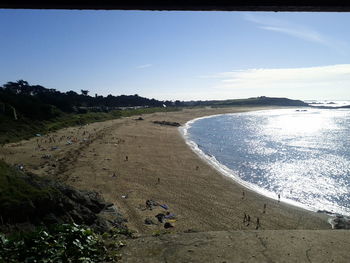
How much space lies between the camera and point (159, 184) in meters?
25.0

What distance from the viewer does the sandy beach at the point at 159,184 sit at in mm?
18170

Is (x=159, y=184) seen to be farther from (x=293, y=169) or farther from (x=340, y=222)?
(x=293, y=169)

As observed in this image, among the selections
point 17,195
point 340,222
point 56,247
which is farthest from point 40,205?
point 340,222

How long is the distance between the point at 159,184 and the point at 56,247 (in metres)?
18.1

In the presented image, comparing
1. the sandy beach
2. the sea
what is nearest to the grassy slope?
the sandy beach

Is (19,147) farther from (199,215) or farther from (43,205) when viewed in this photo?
(43,205)

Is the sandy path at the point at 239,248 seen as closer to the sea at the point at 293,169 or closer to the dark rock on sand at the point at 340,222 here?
the dark rock on sand at the point at 340,222

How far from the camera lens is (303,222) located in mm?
19109

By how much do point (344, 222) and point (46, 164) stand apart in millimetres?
26316

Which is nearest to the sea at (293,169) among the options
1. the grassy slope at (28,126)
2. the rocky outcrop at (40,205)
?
the rocky outcrop at (40,205)

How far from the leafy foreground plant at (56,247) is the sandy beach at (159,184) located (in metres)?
7.49

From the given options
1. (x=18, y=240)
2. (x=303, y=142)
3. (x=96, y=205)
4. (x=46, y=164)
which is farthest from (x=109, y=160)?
(x=303, y=142)

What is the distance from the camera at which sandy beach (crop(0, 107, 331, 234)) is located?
1817 centimetres

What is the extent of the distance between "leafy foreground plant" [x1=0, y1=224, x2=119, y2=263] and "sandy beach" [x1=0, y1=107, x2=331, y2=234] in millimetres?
7489
